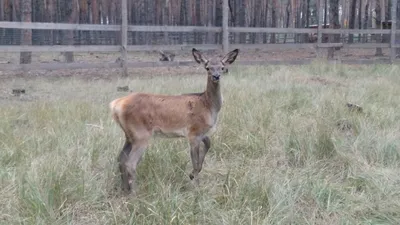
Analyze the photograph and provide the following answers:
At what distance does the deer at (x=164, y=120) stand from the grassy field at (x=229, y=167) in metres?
0.17

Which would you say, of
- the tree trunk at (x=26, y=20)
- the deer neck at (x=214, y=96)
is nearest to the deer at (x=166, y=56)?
the tree trunk at (x=26, y=20)

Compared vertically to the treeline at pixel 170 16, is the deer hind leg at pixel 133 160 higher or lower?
lower

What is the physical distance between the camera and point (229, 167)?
4750mm

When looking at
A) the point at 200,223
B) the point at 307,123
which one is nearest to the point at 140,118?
the point at 200,223

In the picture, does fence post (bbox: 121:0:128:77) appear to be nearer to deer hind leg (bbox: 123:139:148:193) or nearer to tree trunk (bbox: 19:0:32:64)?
tree trunk (bbox: 19:0:32:64)

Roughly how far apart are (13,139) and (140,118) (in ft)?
4.96

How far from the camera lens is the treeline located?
1288 centimetres

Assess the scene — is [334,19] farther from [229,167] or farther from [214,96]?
[229,167]

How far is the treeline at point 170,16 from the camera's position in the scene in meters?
12.9

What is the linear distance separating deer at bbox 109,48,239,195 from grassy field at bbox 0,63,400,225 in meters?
0.17

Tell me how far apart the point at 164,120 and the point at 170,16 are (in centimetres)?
1028

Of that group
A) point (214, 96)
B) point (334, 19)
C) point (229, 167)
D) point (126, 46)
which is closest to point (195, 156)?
point (229, 167)

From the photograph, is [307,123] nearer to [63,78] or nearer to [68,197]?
[68,197]

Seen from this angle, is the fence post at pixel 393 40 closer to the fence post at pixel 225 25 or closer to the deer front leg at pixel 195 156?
the fence post at pixel 225 25
